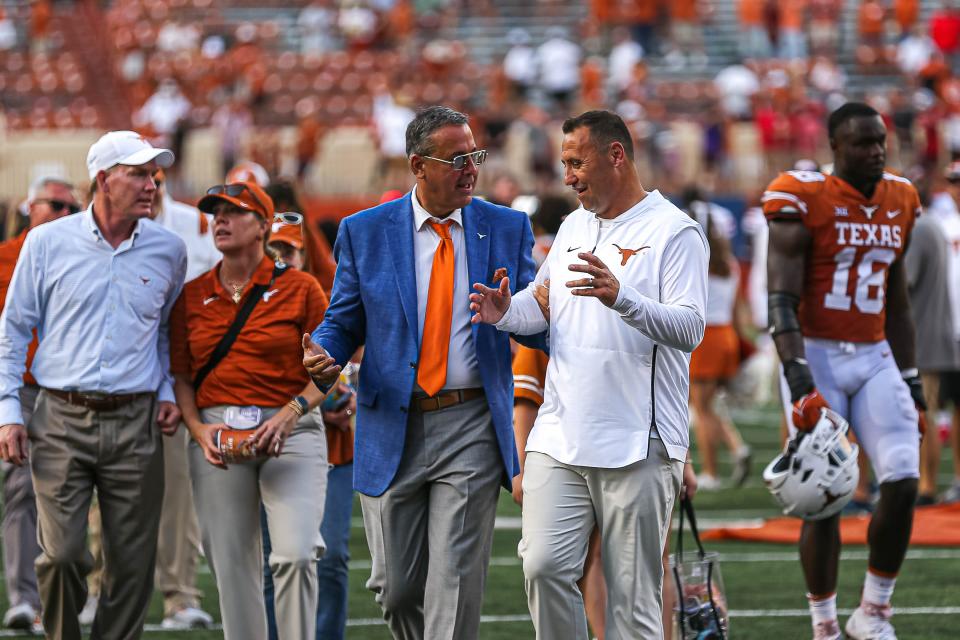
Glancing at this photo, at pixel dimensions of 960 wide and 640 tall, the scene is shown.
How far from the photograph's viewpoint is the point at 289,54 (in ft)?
102

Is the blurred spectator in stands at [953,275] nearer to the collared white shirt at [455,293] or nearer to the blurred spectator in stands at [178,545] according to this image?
the blurred spectator in stands at [178,545]

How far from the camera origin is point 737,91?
28953mm

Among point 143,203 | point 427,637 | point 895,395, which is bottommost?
point 427,637

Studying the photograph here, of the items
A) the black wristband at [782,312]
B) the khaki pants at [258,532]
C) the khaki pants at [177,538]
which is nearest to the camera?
the khaki pants at [258,532]

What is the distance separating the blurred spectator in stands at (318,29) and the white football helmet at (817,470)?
25114mm

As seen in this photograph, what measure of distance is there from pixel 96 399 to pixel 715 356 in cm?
667

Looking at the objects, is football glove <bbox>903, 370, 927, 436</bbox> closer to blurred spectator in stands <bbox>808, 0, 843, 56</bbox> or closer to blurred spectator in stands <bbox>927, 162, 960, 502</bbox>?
blurred spectator in stands <bbox>927, 162, 960, 502</bbox>

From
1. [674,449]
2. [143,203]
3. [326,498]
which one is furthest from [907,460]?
[143,203]

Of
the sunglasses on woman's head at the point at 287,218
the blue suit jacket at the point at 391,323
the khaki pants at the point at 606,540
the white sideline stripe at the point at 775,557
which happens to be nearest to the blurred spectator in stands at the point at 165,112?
the white sideline stripe at the point at 775,557

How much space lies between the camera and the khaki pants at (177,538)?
8.25 metres

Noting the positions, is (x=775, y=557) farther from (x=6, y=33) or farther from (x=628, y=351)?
(x=6, y=33)

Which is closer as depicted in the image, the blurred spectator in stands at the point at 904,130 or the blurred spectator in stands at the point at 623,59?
the blurred spectator in stands at the point at 904,130

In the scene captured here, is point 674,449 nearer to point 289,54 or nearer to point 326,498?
point 326,498

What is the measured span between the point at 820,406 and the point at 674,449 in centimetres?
152
